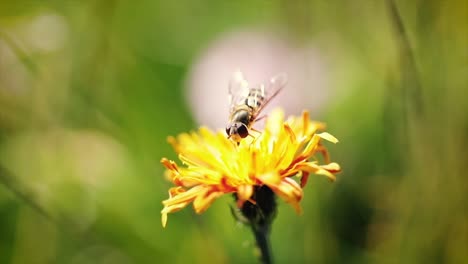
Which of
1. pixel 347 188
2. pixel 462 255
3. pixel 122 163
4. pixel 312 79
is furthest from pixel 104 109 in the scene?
pixel 462 255

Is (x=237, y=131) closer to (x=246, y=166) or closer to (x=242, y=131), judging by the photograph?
(x=242, y=131)

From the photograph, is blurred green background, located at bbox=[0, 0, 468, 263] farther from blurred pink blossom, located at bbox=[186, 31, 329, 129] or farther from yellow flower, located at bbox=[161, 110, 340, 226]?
yellow flower, located at bbox=[161, 110, 340, 226]

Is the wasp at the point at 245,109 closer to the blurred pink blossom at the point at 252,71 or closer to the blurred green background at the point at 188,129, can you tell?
A: the blurred green background at the point at 188,129

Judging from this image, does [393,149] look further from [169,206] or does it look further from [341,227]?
[169,206]

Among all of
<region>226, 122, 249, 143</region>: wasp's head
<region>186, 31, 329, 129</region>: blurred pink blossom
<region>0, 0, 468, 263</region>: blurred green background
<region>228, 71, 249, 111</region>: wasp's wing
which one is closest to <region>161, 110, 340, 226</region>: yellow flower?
<region>226, 122, 249, 143</region>: wasp's head

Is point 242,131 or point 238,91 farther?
point 238,91

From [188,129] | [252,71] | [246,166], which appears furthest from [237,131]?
[252,71]
